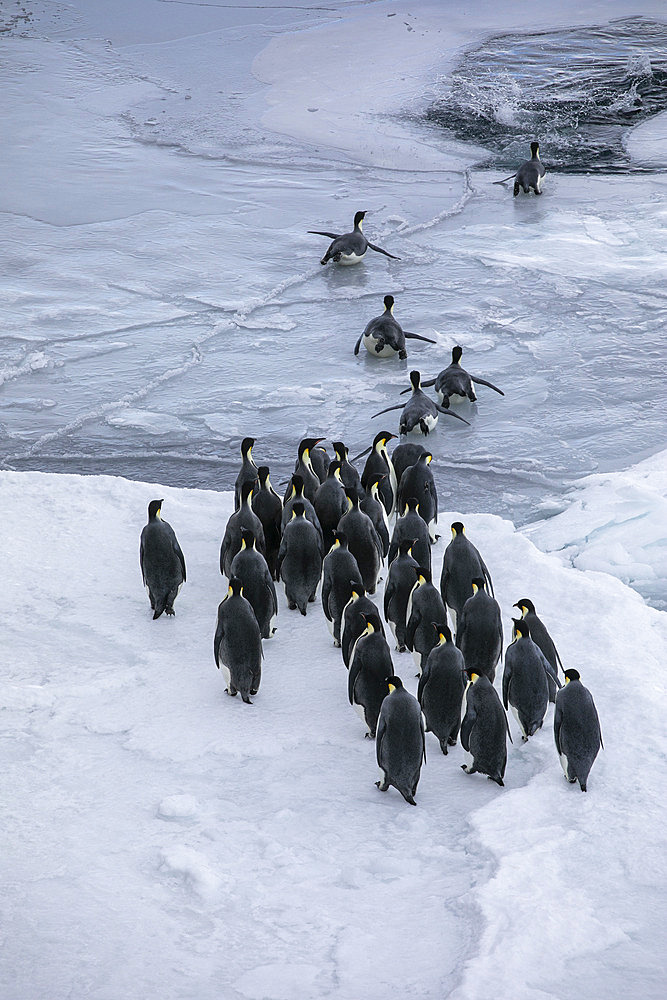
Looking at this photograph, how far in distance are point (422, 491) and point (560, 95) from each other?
10.8 meters

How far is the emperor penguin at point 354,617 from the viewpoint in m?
4.58

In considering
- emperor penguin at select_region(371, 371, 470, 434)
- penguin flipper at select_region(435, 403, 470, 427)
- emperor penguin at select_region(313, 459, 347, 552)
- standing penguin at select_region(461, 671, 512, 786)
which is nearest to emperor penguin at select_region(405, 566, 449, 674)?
standing penguin at select_region(461, 671, 512, 786)

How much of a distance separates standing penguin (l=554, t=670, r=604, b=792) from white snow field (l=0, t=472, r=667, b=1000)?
0.28 feet

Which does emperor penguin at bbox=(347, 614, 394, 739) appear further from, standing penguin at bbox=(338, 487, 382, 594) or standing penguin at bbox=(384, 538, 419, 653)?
standing penguin at bbox=(338, 487, 382, 594)

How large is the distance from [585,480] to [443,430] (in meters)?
1.21

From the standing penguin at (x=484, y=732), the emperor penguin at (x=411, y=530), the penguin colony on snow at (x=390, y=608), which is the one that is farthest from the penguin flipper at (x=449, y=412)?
the standing penguin at (x=484, y=732)

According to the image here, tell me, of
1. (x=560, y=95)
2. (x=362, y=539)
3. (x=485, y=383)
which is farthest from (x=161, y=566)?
(x=560, y=95)

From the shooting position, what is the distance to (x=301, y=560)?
5.16m

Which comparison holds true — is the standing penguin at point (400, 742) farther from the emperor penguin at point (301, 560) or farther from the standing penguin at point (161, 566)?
the standing penguin at point (161, 566)

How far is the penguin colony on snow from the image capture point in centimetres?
395

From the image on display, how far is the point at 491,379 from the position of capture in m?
7.88

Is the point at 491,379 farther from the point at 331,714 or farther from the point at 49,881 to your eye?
the point at 49,881

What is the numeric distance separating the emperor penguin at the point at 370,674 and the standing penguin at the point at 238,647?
40cm

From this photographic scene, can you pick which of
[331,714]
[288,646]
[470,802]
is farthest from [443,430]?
[470,802]
